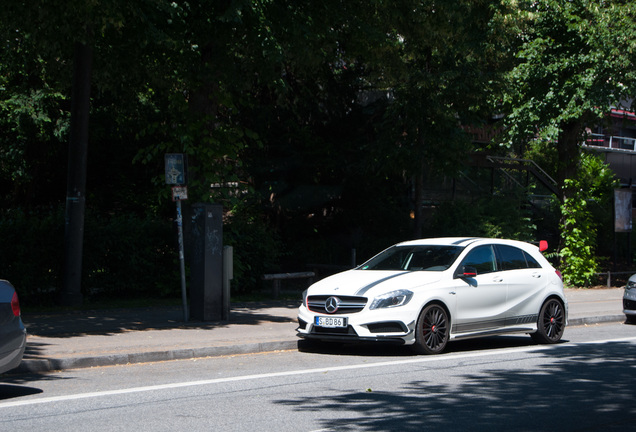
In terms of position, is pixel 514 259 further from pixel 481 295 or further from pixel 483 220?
pixel 483 220

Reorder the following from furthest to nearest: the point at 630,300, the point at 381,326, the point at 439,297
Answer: the point at 630,300, the point at 439,297, the point at 381,326

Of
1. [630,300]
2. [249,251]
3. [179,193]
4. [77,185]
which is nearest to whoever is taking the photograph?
[179,193]

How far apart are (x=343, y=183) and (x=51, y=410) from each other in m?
16.9

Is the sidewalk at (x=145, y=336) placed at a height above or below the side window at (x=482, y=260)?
below

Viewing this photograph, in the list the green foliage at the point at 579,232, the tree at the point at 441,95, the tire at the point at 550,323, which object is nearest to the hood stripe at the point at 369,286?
the tire at the point at 550,323

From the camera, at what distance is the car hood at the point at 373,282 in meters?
10.4

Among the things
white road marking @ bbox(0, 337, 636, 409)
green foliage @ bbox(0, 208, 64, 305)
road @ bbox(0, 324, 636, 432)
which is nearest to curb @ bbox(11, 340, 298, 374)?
road @ bbox(0, 324, 636, 432)

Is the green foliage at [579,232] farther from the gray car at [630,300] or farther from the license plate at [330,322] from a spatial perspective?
the license plate at [330,322]

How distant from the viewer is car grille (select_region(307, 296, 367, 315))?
10297 millimetres

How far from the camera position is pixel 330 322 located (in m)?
10.4

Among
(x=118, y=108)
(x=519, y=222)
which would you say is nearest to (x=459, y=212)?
(x=519, y=222)

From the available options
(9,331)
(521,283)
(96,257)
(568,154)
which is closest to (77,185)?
(96,257)

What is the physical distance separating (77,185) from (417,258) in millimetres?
7593

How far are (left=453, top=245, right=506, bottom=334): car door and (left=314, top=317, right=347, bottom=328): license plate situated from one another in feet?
5.61
